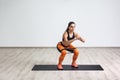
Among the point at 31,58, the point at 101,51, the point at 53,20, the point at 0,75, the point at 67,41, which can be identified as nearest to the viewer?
the point at 0,75

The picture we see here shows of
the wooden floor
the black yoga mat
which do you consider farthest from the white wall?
the black yoga mat

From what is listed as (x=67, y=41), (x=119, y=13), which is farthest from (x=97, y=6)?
(x=67, y=41)

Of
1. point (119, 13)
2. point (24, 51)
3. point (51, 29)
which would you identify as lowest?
point (24, 51)

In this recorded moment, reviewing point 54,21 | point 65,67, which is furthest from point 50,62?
point 54,21

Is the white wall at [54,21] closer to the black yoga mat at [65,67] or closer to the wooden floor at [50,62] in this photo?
the wooden floor at [50,62]

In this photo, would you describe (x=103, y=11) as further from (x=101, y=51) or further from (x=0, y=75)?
(x=0, y=75)

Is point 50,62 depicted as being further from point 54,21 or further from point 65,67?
point 54,21

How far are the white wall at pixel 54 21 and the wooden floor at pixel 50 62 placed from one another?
0.36 meters

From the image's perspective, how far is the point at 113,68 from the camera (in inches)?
212

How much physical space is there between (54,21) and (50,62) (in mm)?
2472

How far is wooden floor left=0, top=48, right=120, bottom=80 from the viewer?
186 inches

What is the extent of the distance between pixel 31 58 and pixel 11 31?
6.94 ft

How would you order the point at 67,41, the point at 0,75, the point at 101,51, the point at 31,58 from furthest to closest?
the point at 101,51 < the point at 31,58 < the point at 67,41 < the point at 0,75

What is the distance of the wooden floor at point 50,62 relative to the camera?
15.5 ft
